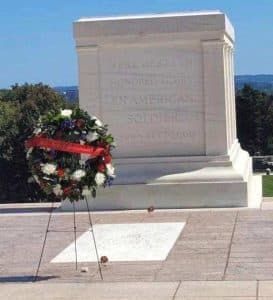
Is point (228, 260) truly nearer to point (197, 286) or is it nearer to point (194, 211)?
point (197, 286)

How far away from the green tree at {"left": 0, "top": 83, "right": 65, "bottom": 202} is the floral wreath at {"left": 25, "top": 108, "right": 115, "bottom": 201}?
2861 centimetres

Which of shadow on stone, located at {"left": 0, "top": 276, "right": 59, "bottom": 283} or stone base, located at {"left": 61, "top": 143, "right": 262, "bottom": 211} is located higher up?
stone base, located at {"left": 61, "top": 143, "right": 262, "bottom": 211}

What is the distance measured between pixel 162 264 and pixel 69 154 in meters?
1.45

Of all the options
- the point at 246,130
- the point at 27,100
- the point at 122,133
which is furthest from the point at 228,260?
the point at 246,130

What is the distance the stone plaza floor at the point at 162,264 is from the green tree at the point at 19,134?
25.8m

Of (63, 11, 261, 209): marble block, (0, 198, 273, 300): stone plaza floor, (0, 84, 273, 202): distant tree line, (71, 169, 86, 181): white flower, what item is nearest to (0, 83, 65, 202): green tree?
(0, 84, 273, 202): distant tree line

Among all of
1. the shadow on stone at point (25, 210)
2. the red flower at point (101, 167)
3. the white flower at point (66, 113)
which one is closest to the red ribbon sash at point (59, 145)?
the red flower at point (101, 167)

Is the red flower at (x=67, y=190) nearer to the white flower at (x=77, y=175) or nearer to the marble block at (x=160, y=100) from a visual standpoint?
the white flower at (x=77, y=175)

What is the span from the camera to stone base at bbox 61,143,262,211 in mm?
12188

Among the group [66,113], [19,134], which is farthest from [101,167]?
[19,134]

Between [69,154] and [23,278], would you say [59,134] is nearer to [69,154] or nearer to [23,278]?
[69,154]

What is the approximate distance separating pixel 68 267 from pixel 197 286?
171cm

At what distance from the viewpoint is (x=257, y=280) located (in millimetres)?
7426

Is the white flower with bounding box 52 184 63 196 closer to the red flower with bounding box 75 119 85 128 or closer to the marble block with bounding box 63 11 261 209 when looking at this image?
the red flower with bounding box 75 119 85 128
